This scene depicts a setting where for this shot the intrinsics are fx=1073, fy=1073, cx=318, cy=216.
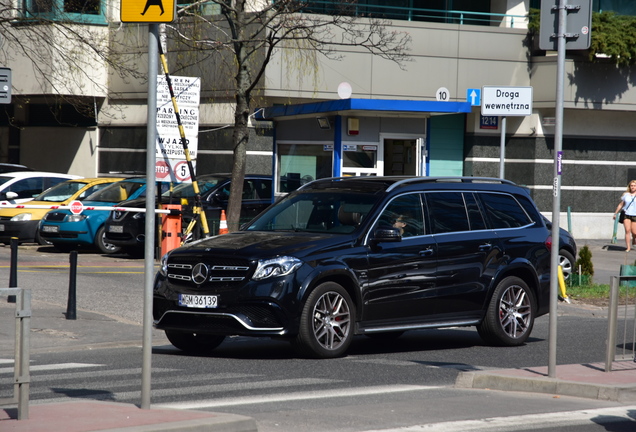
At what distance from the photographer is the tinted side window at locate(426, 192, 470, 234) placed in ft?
Answer: 38.2

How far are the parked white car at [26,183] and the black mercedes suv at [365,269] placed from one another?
1440 cm

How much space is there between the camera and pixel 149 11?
667 cm

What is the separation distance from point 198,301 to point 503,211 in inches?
159

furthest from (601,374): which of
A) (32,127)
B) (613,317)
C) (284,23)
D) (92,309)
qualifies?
(32,127)

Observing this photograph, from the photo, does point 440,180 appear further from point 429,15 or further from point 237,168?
point 429,15

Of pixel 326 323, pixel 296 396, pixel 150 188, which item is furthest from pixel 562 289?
pixel 150 188

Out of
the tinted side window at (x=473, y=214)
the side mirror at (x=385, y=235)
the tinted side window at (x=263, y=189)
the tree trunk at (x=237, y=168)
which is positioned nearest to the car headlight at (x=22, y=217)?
the tinted side window at (x=263, y=189)

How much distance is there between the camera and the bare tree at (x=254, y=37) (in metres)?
20.3

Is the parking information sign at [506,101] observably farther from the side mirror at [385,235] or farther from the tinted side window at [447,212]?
the side mirror at [385,235]

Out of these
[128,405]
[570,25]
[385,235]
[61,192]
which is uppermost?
[570,25]

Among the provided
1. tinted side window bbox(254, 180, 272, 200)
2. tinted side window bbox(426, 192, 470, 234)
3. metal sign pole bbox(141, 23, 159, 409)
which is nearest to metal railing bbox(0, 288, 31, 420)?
metal sign pole bbox(141, 23, 159, 409)

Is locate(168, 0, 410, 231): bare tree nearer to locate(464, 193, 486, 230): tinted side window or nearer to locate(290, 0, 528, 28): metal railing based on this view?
locate(290, 0, 528, 28): metal railing

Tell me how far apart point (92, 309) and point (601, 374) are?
304 inches

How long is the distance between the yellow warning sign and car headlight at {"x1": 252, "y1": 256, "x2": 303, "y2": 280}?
3.90 meters
